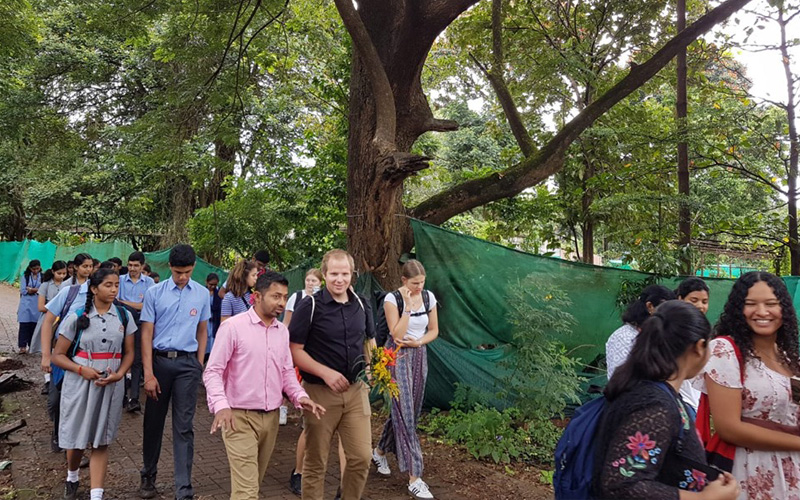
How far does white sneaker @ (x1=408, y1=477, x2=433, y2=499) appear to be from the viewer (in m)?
4.79

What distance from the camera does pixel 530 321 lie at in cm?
636

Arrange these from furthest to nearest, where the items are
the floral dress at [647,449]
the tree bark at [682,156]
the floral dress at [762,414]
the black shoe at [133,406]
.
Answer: the tree bark at [682,156] → the black shoe at [133,406] → the floral dress at [762,414] → the floral dress at [647,449]

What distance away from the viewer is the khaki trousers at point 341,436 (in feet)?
12.9

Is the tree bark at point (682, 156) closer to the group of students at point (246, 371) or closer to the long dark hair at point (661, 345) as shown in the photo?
the group of students at point (246, 371)

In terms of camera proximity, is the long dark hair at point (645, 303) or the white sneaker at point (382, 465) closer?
the long dark hair at point (645, 303)

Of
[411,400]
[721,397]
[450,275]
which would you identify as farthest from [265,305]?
[450,275]

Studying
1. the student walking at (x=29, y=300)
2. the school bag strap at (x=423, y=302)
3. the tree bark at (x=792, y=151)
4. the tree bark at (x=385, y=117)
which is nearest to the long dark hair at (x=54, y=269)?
the student walking at (x=29, y=300)

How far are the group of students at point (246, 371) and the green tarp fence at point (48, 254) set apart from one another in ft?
35.0

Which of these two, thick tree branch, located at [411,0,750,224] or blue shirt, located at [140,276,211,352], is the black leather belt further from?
thick tree branch, located at [411,0,750,224]

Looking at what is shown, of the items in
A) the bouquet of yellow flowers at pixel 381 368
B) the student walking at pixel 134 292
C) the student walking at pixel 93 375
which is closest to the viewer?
the bouquet of yellow flowers at pixel 381 368

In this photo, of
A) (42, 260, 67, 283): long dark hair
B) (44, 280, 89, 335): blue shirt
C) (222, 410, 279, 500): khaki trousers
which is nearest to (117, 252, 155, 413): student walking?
(42, 260, 67, 283): long dark hair

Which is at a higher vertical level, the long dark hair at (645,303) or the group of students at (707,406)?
the long dark hair at (645,303)

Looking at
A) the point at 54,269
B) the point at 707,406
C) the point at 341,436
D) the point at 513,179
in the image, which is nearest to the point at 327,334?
the point at 341,436

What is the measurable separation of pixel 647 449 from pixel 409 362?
3.26 m
